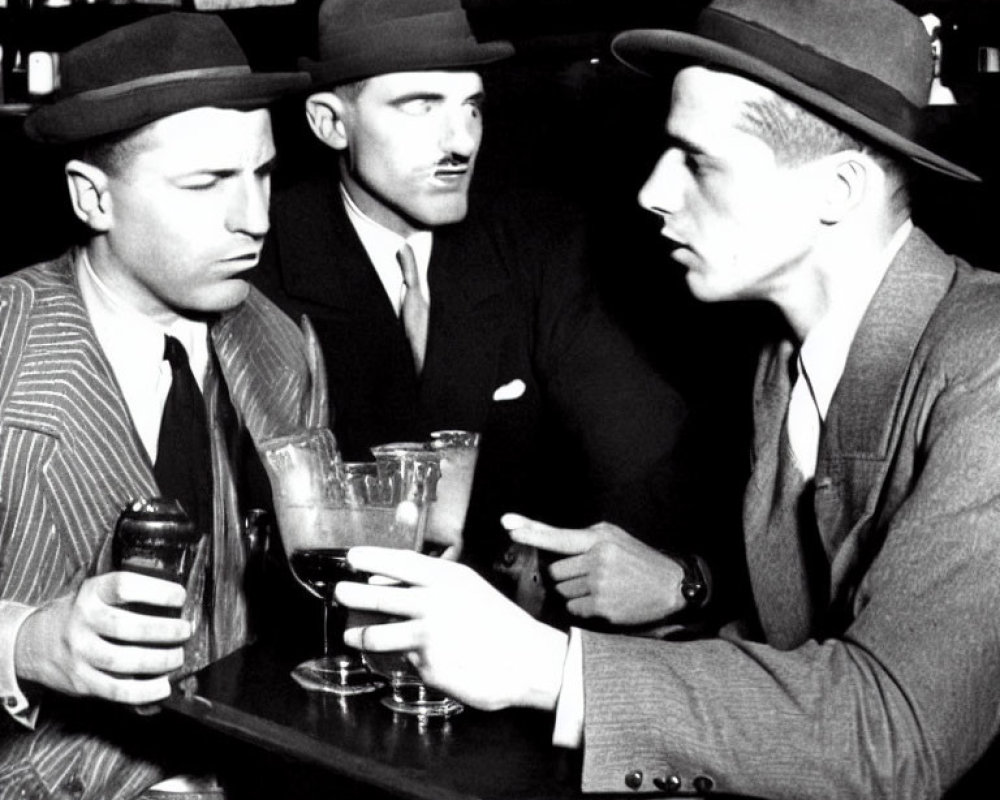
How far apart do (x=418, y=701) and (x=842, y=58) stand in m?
1.16

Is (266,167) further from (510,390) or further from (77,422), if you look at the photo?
(510,390)

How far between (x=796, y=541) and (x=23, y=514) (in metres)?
1.26

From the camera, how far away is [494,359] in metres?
3.11

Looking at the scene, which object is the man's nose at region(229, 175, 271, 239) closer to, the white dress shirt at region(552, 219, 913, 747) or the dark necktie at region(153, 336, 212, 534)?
the dark necktie at region(153, 336, 212, 534)

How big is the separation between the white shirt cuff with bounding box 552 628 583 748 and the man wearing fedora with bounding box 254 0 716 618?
3.99ft

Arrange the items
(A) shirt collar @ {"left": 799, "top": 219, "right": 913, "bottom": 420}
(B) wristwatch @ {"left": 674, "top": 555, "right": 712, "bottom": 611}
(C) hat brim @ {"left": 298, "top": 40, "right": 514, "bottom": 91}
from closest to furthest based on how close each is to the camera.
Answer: (A) shirt collar @ {"left": 799, "top": 219, "right": 913, "bottom": 420} < (B) wristwatch @ {"left": 674, "top": 555, "right": 712, "bottom": 611} < (C) hat brim @ {"left": 298, "top": 40, "right": 514, "bottom": 91}

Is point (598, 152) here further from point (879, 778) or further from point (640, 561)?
point (879, 778)

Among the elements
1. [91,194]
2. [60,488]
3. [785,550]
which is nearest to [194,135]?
[91,194]

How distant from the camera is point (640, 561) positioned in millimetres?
2340

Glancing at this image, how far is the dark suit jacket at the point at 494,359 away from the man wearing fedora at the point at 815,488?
690 mm

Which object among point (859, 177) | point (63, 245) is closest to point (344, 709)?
point (859, 177)

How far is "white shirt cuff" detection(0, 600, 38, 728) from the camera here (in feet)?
6.61

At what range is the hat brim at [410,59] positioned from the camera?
9.43 feet

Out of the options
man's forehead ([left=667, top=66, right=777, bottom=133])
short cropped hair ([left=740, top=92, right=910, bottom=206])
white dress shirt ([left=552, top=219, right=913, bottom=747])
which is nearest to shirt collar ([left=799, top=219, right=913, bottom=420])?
white dress shirt ([left=552, top=219, right=913, bottom=747])
